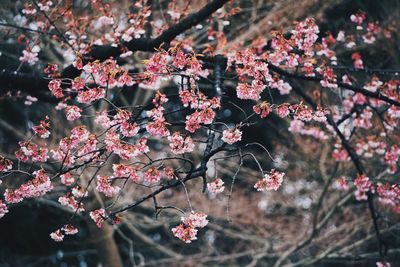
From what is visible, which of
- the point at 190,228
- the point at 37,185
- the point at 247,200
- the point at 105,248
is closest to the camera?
the point at 190,228

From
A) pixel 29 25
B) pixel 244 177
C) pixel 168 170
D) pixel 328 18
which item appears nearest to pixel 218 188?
pixel 168 170

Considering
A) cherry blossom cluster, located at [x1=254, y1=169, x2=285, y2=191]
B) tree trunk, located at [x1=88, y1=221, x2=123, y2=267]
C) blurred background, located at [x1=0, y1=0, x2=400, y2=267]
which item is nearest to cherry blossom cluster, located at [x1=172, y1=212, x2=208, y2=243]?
cherry blossom cluster, located at [x1=254, y1=169, x2=285, y2=191]

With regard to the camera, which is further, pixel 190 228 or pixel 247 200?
pixel 247 200

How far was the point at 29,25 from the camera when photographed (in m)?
6.09

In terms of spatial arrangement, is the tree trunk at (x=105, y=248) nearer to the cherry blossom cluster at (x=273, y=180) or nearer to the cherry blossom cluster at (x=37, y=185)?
the cherry blossom cluster at (x=37, y=185)

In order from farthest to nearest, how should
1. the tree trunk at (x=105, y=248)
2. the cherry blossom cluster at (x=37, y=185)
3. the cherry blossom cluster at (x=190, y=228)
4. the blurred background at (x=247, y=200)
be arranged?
the tree trunk at (x=105, y=248) → the blurred background at (x=247, y=200) → the cherry blossom cluster at (x=37, y=185) → the cherry blossom cluster at (x=190, y=228)

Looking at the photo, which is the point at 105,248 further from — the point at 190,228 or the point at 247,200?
the point at 190,228

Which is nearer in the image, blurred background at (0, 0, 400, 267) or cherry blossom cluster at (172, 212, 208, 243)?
cherry blossom cluster at (172, 212, 208, 243)

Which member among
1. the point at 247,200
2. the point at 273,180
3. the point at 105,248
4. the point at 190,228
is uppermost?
the point at 247,200

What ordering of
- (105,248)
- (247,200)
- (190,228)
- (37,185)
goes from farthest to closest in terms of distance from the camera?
1. (247,200)
2. (105,248)
3. (37,185)
4. (190,228)

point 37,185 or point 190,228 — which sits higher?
point 37,185

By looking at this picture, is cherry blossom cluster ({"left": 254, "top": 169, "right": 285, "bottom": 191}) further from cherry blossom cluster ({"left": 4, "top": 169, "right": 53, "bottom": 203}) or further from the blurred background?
the blurred background

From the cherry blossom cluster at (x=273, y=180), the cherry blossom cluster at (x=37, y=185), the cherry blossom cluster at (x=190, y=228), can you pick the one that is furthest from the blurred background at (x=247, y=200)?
the cherry blossom cluster at (x=190, y=228)

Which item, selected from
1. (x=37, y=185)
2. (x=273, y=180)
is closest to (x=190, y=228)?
(x=273, y=180)
